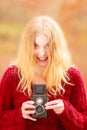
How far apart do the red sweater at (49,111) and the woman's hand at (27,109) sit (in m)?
0.04

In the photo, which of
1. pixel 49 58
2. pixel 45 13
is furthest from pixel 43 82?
pixel 45 13

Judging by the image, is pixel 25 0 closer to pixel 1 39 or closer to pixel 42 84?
pixel 1 39

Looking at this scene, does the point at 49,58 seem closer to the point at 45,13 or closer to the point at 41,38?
the point at 41,38

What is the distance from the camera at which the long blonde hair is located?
58.1 inches

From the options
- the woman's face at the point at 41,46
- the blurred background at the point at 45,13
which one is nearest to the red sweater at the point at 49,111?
the woman's face at the point at 41,46

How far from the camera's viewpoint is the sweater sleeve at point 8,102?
1.50 m

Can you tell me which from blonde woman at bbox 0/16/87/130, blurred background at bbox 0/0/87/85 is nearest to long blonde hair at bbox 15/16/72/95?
blonde woman at bbox 0/16/87/130

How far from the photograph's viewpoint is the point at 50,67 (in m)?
1.52

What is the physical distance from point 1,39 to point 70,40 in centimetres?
35

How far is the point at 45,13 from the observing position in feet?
6.57

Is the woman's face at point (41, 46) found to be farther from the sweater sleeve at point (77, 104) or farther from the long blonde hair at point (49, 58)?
the sweater sleeve at point (77, 104)

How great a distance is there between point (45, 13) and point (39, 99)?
2.37 feet

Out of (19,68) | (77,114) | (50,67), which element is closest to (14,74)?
(19,68)

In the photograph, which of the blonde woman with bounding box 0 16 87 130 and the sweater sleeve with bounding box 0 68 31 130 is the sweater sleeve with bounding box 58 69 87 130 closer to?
the blonde woman with bounding box 0 16 87 130
